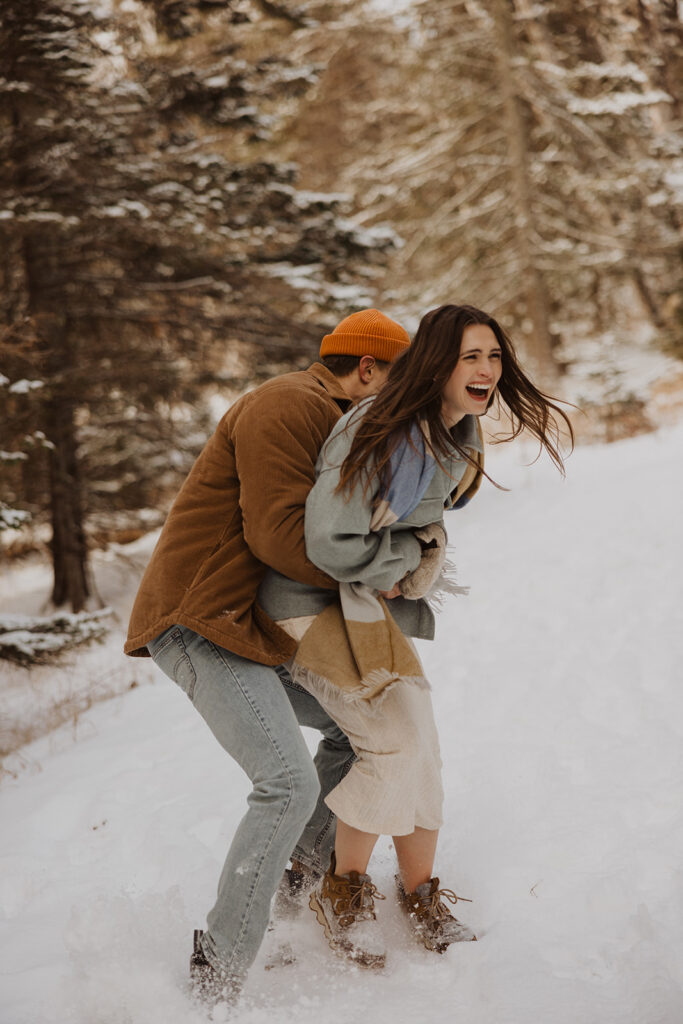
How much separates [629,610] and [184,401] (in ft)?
21.1

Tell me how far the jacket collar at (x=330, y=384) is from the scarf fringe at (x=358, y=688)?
900 millimetres

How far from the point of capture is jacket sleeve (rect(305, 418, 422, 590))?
2.29 m

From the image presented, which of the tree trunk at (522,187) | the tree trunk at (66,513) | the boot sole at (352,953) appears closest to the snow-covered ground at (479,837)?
the boot sole at (352,953)

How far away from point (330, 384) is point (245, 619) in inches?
33.3

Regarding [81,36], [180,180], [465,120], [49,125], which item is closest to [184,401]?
[180,180]

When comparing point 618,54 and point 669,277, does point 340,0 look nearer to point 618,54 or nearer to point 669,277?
point 618,54

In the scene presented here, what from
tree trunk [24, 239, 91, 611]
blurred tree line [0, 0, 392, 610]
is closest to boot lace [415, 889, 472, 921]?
blurred tree line [0, 0, 392, 610]

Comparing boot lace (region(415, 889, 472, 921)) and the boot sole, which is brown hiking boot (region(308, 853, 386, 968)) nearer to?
the boot sole

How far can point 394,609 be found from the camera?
2.78m

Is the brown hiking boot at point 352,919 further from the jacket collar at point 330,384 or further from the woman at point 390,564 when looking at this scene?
the jacket collar at point 330,384

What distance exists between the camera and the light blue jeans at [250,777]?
235 centimetres

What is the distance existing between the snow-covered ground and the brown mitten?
123 cm

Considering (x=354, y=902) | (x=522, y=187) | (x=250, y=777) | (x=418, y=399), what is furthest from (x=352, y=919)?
(x=522, y=187)

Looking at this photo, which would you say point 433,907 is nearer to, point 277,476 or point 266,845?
point 266,845
